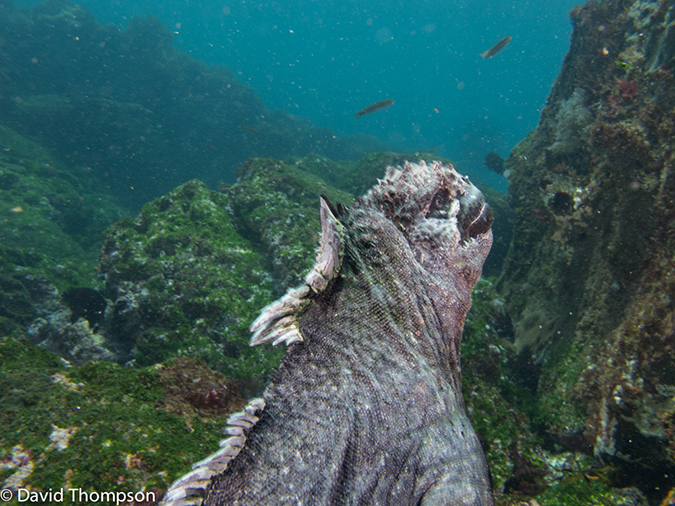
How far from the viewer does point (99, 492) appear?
1862mm

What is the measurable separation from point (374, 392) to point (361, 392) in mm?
65

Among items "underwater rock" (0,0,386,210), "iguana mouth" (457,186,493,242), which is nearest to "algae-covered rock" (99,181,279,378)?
"iguana mouth" (457,186,493,242)

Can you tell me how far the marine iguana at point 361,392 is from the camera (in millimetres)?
1273

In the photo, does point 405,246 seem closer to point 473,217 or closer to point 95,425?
point 473,217

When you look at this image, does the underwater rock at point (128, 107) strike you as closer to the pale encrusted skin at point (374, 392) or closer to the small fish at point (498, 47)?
the small fish at point (498, 47)

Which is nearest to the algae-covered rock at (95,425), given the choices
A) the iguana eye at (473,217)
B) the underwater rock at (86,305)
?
the iguana eye at (473,217)

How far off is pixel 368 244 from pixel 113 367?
282 centimetres

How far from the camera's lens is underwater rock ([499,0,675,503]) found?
2.73 meters

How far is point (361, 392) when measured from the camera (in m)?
1.43

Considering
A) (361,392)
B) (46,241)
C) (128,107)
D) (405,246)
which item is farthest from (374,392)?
(128,107)

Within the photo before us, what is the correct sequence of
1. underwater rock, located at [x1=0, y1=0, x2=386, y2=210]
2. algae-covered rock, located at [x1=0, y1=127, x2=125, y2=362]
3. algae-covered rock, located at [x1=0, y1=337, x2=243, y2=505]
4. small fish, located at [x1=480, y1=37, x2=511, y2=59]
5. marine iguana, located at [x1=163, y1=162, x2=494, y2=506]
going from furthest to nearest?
1. underwater rock, located at [x1=0, y1=0, x2=386, y2=210]
2. small fish, located at [x1=480, y1=37, x2=511, y2=59]
3. algae-covered rock, located at [x1=0, y1=127, x2=125, y2=362]
4. algae-covered rock, located at [x1=0, y1=337, x2=243, y2=505]
5. marine iguana, located at [x1=163, y1=162, x2=494, y2=506]

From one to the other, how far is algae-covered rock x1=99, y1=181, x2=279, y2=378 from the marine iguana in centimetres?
348

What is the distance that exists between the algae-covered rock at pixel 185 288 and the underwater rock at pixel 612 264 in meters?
4.00

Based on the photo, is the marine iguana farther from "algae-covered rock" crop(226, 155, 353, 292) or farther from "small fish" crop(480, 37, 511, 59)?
"small fish" crop(480, 37, 511, 59)
